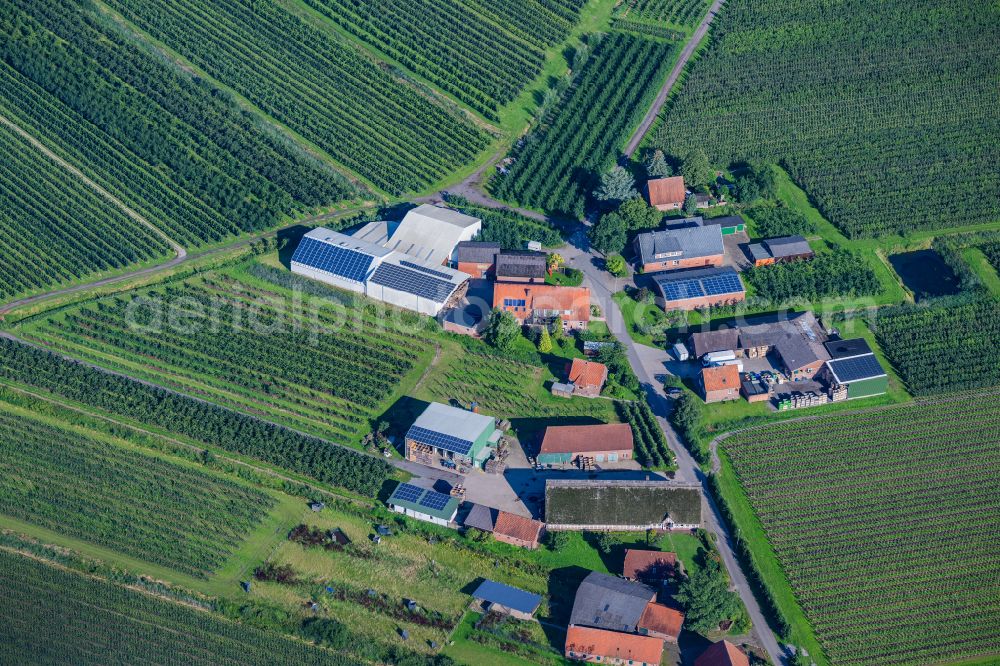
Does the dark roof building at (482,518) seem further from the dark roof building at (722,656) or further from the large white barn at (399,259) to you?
the large white barn at (399,259)

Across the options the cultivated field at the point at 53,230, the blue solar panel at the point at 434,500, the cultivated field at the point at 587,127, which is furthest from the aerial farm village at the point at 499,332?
the cultivated field at the point at 587,127

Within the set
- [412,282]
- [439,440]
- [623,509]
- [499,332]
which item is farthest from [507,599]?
[412,282]

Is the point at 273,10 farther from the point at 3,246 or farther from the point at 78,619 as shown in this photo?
the point at 78,619

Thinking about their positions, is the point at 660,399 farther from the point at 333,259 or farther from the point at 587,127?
the point at 587,127

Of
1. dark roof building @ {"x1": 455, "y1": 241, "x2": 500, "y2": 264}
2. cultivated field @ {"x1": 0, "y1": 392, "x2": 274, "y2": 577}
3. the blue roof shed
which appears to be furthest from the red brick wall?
cultivated field @ {"x1": 0, "y1": 392, "x2": 274, "y2": 577}

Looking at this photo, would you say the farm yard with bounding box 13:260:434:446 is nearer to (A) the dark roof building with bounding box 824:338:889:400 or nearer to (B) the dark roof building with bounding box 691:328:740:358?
(B) the dark roof building with bounding box 691:328:740:358
